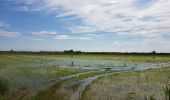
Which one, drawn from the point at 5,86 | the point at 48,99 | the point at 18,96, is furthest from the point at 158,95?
the point at 5,86

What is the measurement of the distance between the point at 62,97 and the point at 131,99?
393 cm

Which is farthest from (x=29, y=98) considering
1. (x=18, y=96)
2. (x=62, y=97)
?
(x=62, y=97)

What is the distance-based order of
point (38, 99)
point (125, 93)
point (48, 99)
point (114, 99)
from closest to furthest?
1. point (38, 99)
2. point (48, 99)
3. point (114, 99)
4. point (125, 93)

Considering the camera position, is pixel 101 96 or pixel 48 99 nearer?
pixel 48 99

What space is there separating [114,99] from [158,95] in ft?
9.86

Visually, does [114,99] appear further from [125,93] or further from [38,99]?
[38,99]

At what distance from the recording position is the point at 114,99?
1570cm

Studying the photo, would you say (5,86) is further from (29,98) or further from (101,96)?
(101,96)

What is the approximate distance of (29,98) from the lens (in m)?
14.9

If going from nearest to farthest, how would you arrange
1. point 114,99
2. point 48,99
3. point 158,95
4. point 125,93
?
point 48,99
point 114,99
point 158,95
point 125,93

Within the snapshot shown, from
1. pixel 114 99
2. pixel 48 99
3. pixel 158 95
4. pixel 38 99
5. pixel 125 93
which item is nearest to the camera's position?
pixel 38 99

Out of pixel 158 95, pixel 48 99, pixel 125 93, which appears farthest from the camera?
pixel 125 93

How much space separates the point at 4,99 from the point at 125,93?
7.65 metres

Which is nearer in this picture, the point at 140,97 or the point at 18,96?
the point at 18,96
